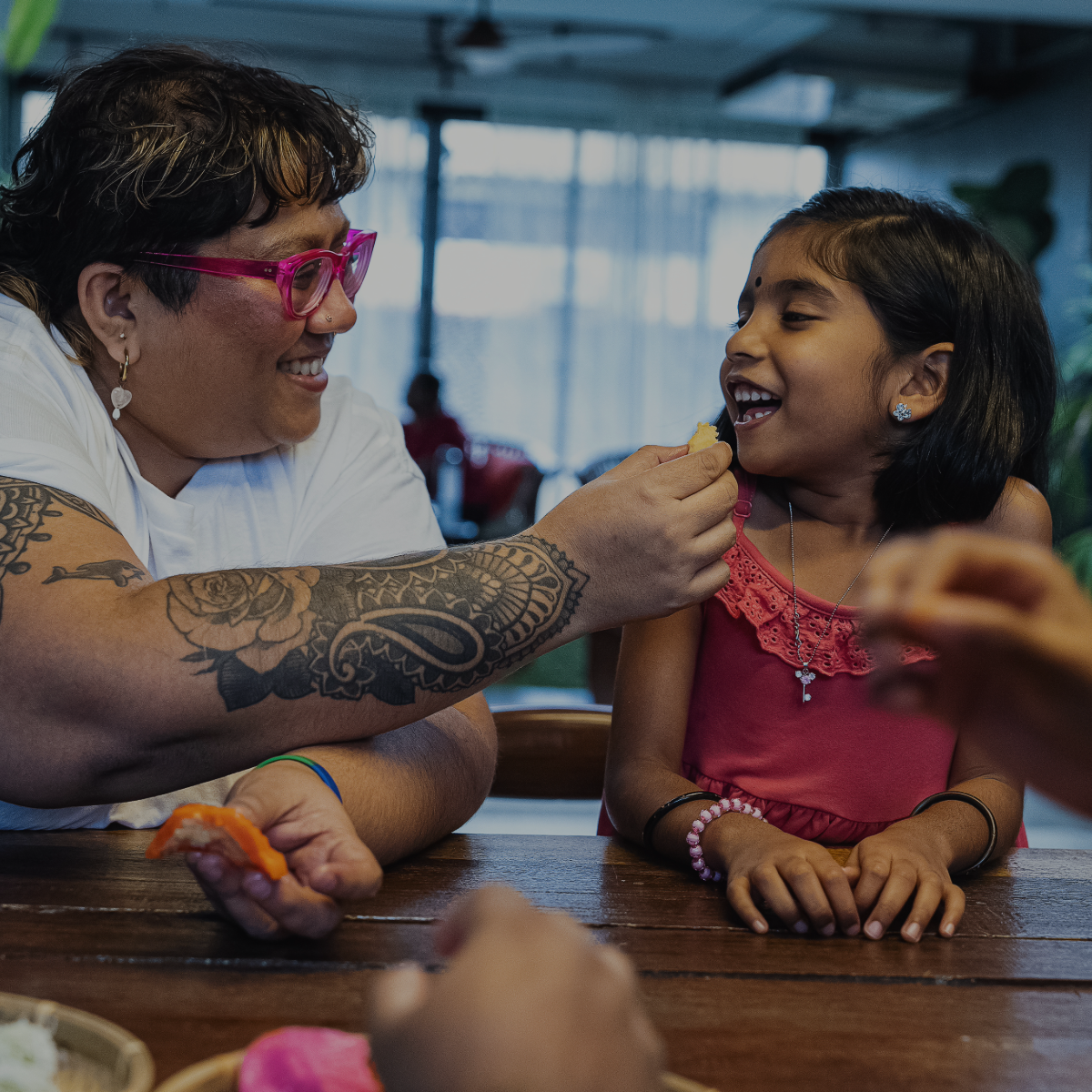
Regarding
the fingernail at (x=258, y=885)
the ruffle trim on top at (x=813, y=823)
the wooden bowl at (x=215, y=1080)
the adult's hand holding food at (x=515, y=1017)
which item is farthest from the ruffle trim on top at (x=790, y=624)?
the adult's hand holding food at (x=515, y=1017)

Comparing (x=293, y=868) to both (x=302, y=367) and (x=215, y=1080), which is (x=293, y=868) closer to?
(x=215, y=1080)

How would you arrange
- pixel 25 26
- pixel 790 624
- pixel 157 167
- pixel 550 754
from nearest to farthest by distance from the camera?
pixel 157 167 → pixel 790 624 → pixel 550 754 → pixel 25 26

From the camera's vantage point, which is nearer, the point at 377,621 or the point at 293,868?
the point at 293,868

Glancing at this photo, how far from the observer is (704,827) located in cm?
118

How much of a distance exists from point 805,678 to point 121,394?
0.94 metres

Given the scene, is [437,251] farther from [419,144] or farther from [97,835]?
[97,835]

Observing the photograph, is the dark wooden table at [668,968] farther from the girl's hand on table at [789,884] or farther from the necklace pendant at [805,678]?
the necklace pendant at [805,678]

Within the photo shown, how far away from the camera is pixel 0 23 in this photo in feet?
24.8

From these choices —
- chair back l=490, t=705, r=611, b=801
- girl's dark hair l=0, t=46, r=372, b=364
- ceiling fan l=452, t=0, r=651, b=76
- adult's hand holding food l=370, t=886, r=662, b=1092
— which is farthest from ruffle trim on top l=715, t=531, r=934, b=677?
ceiling fan l=452, t=0, r=651, b=76

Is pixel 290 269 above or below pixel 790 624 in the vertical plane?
above

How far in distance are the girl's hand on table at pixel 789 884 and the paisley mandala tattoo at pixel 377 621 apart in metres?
0.28

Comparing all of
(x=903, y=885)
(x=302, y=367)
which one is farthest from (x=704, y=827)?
(x=302, y=367)

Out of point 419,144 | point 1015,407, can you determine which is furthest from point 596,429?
point 1015,407

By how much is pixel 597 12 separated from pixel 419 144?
→ 1.94 meters
